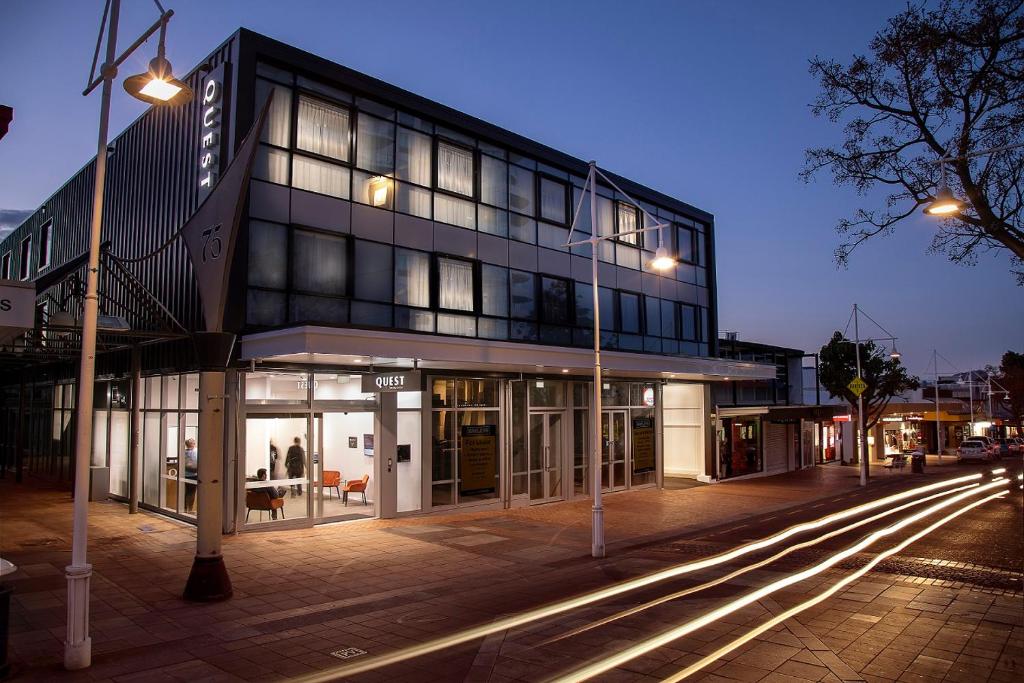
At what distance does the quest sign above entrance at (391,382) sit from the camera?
1580 cm

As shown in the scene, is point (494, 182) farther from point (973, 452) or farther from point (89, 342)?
point (973, 452)

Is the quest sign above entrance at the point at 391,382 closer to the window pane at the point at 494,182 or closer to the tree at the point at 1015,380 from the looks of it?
the window pane at the point at 494,182

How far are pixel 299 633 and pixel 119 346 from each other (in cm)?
1139

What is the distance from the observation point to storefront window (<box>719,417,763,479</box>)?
99.3 feet

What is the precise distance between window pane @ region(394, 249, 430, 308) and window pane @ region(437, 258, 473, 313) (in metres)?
0.39

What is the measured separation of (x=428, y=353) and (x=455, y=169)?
678cm

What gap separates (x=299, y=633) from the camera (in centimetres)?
880

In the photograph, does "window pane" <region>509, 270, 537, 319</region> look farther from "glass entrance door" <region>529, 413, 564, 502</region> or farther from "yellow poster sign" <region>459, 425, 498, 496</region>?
"yellow poster sign" <region>459, 425, 498, 496</region>

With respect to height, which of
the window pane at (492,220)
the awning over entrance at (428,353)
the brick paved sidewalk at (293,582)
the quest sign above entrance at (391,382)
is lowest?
the brick paved sidewalk at (293,582)

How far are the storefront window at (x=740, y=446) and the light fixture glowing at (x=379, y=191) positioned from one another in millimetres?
18038

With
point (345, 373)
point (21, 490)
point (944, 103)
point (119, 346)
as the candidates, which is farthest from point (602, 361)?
Result: point (21, 490)

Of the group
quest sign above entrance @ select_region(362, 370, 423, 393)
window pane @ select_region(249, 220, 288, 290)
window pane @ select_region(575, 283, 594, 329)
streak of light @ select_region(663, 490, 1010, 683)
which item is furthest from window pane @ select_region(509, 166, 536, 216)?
streak of light @ select_region(663, 490, 1010, 683)

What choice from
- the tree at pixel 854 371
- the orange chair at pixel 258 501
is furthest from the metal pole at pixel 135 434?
the tree at pixel 854 371

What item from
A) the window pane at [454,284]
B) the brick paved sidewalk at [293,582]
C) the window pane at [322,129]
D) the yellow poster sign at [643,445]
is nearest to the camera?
the brick paved sidewalk at [293,582]
